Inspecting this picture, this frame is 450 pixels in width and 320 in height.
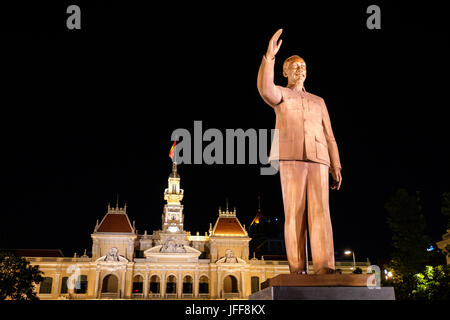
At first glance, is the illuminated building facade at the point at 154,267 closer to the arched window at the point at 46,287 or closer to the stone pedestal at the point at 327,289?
the arched window at the point at 46,287

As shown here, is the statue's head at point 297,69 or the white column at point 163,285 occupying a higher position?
the statue's head at point 297,69

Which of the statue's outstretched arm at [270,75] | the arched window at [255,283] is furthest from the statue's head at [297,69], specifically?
the arched window at [255,283]

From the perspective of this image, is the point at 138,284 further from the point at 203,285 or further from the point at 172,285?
the point at 203,285

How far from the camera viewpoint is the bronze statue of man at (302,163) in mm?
5223

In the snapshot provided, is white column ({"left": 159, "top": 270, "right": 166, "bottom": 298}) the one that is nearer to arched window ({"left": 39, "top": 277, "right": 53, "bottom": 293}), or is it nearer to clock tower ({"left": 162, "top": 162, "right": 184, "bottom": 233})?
clock tower ({"left": 162, "top": 162, "right": 184, "bottom": 233})

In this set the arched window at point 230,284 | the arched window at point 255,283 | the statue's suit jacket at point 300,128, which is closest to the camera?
the statue's suit jacket at point 300,128

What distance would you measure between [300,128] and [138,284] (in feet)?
148

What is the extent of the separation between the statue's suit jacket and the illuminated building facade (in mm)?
39125

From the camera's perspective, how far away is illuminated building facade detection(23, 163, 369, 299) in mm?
41656

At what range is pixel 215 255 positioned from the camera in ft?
150

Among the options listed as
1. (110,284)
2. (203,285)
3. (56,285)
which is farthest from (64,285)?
(203,285)

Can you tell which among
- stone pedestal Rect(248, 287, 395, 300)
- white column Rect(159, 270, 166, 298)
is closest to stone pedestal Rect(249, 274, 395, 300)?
stone pedestal Rect(248, 287, 395, 300)

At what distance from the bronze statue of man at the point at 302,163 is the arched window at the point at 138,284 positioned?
41.8 m
